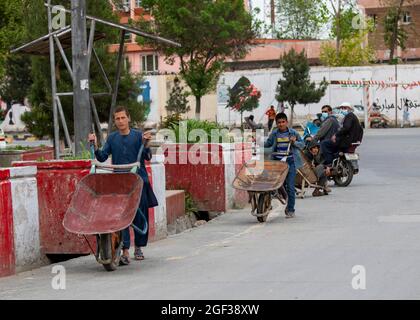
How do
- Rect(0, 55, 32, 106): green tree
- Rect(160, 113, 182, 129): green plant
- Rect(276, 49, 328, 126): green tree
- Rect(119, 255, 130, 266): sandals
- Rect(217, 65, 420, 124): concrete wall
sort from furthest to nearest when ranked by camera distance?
Rect(0, 55, 32, 106): green tree → Rect(217, 65, 420, 124): concrete wall → Rect(276, 49, 328, 126): green tree → Rect(160, 113, 182, 129): green plant → Rect(119, 255, 130, 266): sandals

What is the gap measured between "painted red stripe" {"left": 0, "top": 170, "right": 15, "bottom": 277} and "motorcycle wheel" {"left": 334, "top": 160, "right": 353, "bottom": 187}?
1243cm

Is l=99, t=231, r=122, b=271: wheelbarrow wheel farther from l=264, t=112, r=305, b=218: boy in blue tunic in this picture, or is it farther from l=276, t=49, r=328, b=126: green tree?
l=276, t=49, r=328, b=126: green tree

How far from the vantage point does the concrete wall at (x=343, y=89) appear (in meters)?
66.4

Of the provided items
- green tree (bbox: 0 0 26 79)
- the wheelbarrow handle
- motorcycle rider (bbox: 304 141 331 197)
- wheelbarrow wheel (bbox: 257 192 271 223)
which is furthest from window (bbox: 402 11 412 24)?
the wheelbarrow handle

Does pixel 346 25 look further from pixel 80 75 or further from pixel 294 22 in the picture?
pixel 80 75

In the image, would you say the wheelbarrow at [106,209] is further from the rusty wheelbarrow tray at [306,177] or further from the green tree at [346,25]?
the green tree at [346,25]

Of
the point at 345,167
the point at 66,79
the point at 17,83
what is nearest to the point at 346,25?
the point at 17,83

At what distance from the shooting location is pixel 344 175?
22.2m

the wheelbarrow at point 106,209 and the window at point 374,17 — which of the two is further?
the window at point 374,17

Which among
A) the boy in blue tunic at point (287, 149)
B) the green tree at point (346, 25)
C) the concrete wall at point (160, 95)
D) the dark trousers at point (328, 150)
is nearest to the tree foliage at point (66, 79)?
the dark trousers at point (328, 150)

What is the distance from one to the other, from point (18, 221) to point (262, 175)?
221 inches

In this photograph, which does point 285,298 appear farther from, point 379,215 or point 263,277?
point 379,215

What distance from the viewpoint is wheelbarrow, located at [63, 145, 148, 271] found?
10.4 metres

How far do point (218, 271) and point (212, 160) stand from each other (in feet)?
24.8
